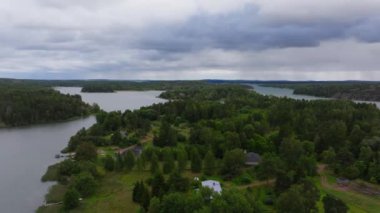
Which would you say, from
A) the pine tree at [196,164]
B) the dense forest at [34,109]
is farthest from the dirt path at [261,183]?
the dense forest at [34,109]

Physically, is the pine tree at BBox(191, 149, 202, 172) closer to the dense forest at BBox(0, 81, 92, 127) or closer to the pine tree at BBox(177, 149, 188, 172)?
the pine tree at BBox(177, 149, 188, 172)

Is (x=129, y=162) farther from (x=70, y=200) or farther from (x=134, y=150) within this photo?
(x=70, y=200)

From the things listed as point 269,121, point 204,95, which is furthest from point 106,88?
point 269,121

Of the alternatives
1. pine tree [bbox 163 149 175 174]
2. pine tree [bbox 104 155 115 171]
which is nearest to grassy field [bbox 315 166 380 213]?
pine tree [bbox 163 149 175 174]

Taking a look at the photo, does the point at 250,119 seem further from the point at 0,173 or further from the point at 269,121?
the point at 0,173

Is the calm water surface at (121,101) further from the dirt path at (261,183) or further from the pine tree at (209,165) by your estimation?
the dirt path at (261,183)
